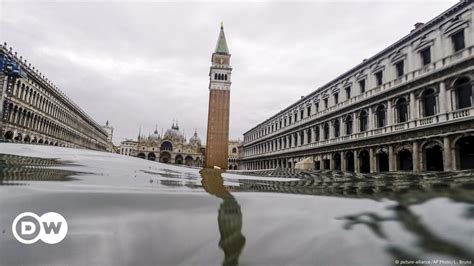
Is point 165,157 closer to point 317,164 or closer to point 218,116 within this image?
point 218,116

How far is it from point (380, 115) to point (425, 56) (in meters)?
4.39

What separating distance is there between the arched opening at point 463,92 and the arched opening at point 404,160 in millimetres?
3878

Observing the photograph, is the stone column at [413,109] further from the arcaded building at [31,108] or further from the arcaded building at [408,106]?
the arcaded building at [31,108]

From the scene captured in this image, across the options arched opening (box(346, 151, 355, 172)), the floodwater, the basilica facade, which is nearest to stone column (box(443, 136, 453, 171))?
arched opening (box(346, 151, 355, 172))

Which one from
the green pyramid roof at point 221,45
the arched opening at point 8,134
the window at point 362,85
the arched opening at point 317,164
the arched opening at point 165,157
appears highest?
the green pyramid roof at point 221,45

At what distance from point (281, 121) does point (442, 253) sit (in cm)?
3528

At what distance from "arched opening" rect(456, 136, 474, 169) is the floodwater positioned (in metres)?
14.6

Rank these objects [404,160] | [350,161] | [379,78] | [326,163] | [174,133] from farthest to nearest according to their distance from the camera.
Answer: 1. [174,133]
2. [326,163]
3. [350,161]
4. [379,78]
5. [404,160]

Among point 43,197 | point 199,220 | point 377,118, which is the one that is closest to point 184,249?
point 199,220

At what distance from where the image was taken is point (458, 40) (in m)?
14.0

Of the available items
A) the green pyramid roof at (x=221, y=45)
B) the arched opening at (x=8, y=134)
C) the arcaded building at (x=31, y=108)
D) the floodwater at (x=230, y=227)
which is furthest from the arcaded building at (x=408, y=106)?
the arched opening at (x=8, y=134)

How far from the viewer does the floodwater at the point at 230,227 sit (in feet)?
3.80

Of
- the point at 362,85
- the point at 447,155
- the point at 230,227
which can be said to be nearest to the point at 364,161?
the point at 362,85

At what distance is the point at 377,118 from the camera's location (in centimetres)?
1870
